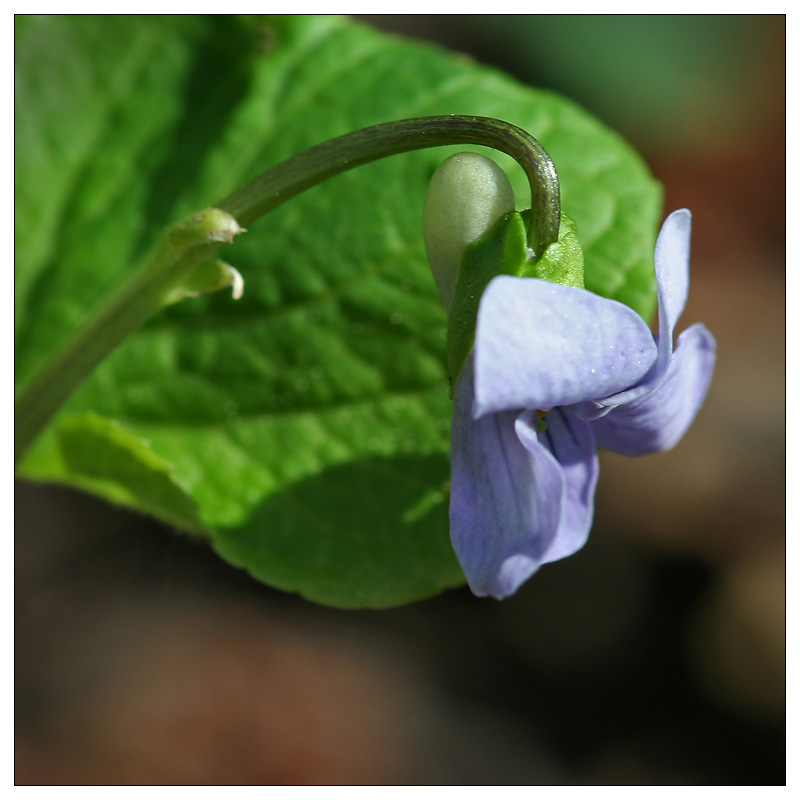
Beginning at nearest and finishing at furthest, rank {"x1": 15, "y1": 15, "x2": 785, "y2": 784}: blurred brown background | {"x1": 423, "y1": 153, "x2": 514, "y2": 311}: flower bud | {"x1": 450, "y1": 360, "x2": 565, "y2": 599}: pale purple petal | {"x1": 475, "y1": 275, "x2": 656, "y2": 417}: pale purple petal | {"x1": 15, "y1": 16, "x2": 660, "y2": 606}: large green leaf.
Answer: {"x1": 475, "y1": 275, "x2": 656, "y2": 417}: pale purple petal < {"x1": 450, "y1": 360, "x2": 565, "y2": 599}: pale purple petal < {"x1": 423, "y1": 153, "x2": 514, "y2": 311}: flower bud < {"x1": 15, "y1": 16, "x2": 660, "y2": 606}: large green leaf < {"x1": 15, "y1": 15, "x2": 785, "y2": 784}: blurred brown background

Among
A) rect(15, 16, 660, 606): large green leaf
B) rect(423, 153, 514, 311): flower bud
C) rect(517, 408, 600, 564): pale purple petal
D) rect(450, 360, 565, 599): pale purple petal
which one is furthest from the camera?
rect(15, 16, 660, 606): large green leaf

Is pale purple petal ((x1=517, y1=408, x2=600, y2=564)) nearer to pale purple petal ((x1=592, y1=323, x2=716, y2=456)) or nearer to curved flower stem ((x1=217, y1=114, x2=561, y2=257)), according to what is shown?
pale purple petal ((x1=592, y1=323, x2=716, y2=456))

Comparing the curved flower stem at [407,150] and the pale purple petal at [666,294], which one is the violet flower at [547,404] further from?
the curved flower stem at [407,150]

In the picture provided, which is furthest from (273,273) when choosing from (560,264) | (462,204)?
(560,264)

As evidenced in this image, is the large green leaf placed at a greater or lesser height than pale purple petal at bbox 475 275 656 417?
greater

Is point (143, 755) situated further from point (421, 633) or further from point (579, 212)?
point (579, 212)

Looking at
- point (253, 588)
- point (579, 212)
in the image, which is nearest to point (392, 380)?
point (579, 212)

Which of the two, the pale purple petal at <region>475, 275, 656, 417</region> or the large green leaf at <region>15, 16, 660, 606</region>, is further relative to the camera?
the large green leaf at <region>15, 16, 660, 606</region>

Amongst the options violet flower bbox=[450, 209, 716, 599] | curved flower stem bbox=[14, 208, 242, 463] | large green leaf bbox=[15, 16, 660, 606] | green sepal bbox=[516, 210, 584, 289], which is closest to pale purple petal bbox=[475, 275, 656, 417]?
A: violet flower bbox=[450, 209, 716, 599]
